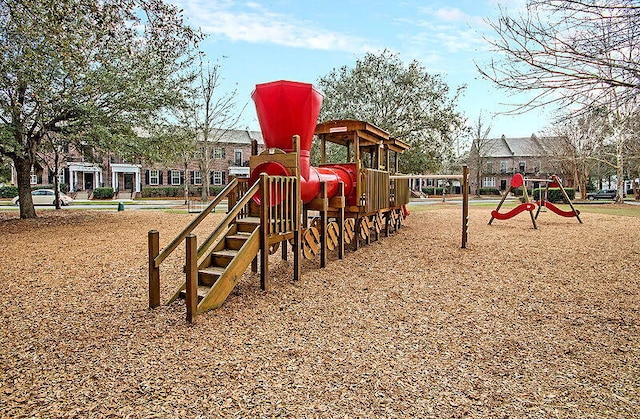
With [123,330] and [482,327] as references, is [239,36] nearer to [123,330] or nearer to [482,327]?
[123,330]

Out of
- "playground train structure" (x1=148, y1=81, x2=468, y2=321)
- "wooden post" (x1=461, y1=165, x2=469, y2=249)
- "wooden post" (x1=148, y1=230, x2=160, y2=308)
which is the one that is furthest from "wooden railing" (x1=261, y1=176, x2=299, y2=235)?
"wooden post" (x1=461, y1=165, x2=469, y2=249)

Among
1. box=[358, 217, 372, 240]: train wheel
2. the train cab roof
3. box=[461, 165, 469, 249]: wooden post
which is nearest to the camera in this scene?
the train cab roof

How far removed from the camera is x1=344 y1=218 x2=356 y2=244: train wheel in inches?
317

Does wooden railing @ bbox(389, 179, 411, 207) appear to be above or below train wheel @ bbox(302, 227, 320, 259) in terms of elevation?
above

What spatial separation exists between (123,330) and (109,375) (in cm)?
100

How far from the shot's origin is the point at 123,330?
3.96 meters

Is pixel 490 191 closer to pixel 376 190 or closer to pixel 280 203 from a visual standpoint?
pixel 376 190

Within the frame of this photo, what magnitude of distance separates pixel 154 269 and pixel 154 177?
40.1 meters

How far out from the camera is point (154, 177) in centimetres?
4109

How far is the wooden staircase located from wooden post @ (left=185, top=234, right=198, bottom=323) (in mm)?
137

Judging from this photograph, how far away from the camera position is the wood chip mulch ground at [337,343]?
2.69 metres

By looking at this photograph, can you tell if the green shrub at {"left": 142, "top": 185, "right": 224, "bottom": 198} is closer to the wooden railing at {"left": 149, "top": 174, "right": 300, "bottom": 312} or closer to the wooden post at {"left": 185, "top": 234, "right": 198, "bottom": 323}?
the wooden railing at {"left": 149, "top": 174, "right": 300, "bottom": 312}

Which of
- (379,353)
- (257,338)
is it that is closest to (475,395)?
(379,353)

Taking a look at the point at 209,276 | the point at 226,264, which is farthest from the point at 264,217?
the point at 209,276
